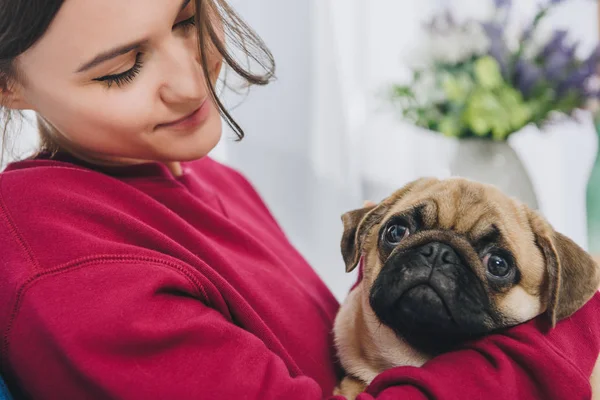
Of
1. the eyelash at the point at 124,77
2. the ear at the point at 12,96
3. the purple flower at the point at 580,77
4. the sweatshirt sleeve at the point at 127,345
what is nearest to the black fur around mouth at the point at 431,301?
the sweatshirt sleeve at the point at 127,345

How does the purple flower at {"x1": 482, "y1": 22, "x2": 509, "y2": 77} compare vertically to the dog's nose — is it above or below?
above

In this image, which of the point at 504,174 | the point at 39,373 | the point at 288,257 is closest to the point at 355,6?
the point at 504,174

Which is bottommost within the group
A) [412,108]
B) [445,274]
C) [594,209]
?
[594,209]

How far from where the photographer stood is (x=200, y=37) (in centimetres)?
84

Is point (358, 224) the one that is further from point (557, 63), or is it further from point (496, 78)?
point (557, 63)

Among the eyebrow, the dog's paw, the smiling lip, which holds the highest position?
the eyebrow

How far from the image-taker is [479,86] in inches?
69.4

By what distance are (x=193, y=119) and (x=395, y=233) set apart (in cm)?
39

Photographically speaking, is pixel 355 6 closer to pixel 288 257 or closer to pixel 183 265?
pixel 288 257

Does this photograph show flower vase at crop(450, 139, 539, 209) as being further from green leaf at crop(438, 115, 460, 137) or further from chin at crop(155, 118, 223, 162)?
chin at crop(155, 118, 223, 162)

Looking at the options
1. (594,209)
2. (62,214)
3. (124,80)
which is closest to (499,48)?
(594,209)

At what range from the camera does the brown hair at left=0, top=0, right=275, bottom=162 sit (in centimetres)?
75

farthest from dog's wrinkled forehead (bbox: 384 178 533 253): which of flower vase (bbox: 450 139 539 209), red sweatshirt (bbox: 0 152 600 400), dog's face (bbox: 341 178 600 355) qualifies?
flower vase (bbox: 450 139 539 209)

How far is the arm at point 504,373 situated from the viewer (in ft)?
2.56
